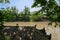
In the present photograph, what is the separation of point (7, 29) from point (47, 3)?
221 inches

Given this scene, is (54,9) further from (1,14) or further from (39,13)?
(1,14)

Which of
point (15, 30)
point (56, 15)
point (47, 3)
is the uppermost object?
point (47, 3)

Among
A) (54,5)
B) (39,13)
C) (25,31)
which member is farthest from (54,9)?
(25,31)

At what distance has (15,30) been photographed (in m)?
22.2

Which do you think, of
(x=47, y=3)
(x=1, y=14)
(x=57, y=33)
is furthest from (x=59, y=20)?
(x=57, y=33)

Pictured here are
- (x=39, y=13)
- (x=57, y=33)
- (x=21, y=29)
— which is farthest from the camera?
(x=57, y=33)

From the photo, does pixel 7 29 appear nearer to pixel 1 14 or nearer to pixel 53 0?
pixel 53 0

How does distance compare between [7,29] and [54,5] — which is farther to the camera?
[7,29]

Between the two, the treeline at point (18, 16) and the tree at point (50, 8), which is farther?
the tree at point (50, 8)

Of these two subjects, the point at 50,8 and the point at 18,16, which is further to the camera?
the point at 18,16

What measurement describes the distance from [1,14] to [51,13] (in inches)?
376

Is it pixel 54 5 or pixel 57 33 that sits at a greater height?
pixel 54 5

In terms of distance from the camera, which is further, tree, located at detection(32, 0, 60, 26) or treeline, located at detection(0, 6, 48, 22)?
tree, located at detection(32, 0, 60, 26)

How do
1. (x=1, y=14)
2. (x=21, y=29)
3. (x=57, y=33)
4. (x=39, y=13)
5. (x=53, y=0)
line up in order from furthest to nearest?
(x=57, y=33) < (x=21, y=29) < (x=39, y=13) < (x=53, y=0) < (x=1, y=14)
